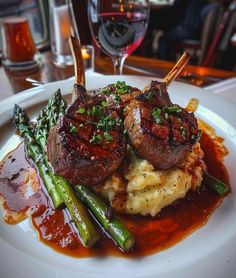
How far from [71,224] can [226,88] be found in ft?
6.74

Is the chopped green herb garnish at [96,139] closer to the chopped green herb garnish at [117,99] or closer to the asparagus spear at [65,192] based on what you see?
the asparagus spear at [65,192]

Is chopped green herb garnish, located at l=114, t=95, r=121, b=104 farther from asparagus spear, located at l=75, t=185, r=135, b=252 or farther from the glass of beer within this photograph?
the glass of beer

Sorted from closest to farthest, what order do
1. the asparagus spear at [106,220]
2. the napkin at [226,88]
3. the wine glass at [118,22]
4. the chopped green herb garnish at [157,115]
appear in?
the asparagus spear at [106,220], the chopped green herb garnish at [157,115], the wine glass at [118,22], the napkin at [226,88]

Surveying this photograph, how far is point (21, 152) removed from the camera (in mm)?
2404

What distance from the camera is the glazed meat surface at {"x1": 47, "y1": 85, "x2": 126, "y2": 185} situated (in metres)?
1.79

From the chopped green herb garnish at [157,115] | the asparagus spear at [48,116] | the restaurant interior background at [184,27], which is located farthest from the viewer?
the restaurant interior background at [184,27]

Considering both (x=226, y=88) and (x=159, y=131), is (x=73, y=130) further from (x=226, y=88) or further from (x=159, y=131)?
(x=226, y=88)

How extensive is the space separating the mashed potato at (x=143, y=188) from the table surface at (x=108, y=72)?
1.59m

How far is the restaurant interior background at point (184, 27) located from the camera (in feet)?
18.3

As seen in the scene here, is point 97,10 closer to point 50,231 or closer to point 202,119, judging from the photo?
point 202,119

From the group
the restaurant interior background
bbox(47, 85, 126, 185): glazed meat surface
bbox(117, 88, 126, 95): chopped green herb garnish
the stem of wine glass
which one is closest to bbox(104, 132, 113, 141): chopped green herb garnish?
bbox(47, 85, 126, 185): glazed meat surface

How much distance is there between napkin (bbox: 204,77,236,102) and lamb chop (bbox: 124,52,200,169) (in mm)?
1093

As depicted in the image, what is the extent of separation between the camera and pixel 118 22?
292 cm

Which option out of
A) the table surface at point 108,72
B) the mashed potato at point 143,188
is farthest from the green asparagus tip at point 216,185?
the table surface at point 108,72
